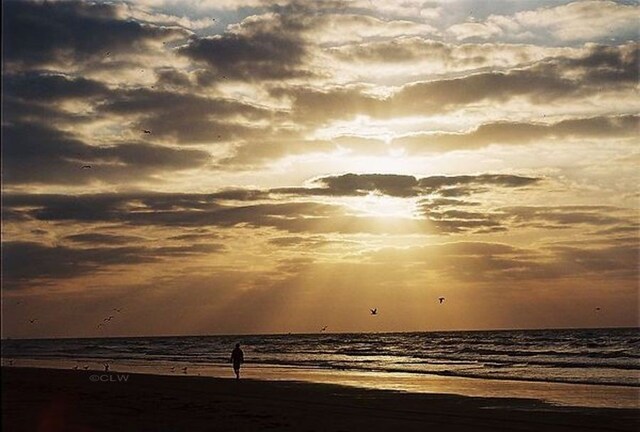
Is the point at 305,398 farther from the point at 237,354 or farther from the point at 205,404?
the point at 237,354

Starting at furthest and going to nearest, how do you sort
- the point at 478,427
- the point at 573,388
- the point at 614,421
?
the point at 573,388 < the point at 614,421 < the point at 478,427

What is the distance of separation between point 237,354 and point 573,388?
58.3 ft

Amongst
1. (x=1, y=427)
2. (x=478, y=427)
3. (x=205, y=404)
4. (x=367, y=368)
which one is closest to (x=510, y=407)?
(x=478, y=427)

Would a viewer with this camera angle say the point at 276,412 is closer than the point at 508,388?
Yes

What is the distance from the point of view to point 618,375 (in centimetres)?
4372

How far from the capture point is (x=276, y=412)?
24891mm

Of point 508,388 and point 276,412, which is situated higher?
point 276,412

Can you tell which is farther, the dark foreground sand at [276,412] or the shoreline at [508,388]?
the shoreline at [508,388]

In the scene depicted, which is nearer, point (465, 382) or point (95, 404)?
point (95, 404)

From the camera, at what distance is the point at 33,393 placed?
3117cm

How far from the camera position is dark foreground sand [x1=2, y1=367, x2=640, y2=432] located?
21062 millimetres

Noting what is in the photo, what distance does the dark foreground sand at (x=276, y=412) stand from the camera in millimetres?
21062

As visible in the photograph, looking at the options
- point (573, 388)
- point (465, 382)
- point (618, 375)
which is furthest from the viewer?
point (618, 375)

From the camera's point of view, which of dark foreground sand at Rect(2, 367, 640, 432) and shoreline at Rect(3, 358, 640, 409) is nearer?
dark foreground sand at Rect(2, 367, 640, 432)
